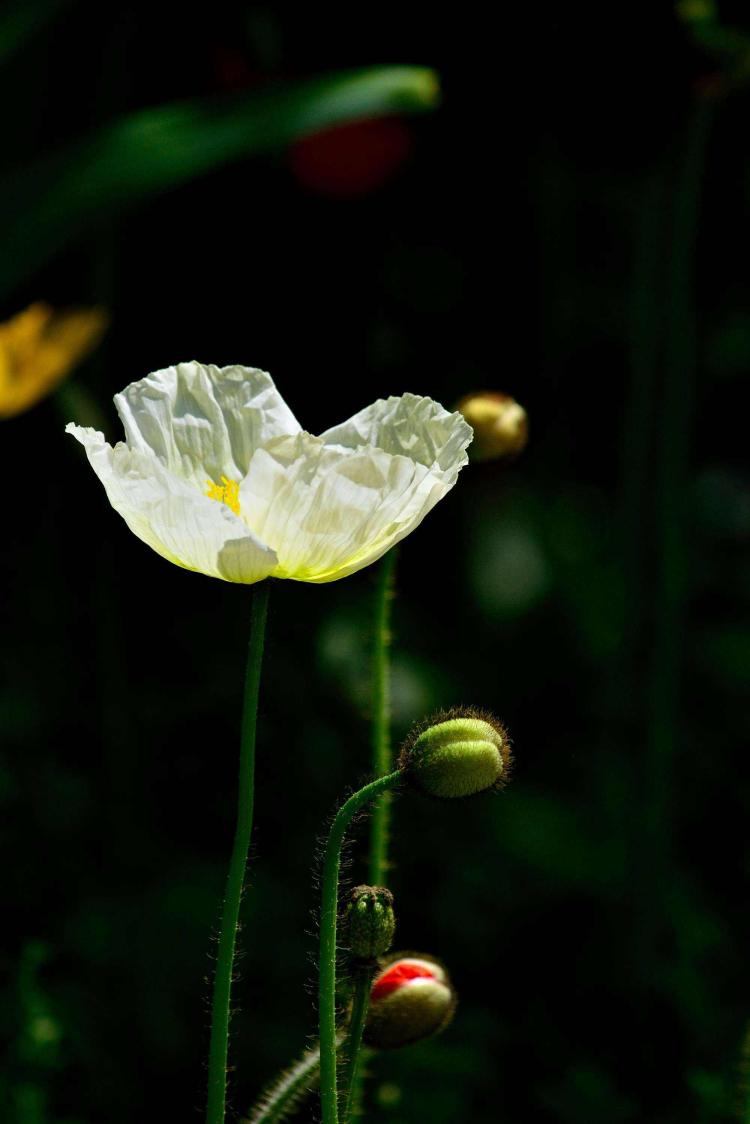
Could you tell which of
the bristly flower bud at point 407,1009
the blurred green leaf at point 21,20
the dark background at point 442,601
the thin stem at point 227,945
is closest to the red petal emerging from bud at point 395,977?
the bristly flower bud at point 407,1009

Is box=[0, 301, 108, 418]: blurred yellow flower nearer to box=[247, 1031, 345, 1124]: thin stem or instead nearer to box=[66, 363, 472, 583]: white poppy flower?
box=[66, 363, 472, 583]: white poppy flower

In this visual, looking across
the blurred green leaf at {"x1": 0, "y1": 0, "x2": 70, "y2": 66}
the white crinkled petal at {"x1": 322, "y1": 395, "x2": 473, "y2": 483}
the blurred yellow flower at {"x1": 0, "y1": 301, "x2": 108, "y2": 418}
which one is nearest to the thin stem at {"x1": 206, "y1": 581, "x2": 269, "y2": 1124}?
the white crinkled petal at {"x1": 322, "y1": 395, "x2": 473, "y2": 483}

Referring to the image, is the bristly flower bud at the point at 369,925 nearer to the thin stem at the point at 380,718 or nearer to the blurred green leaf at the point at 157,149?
the thin stem at the point at 380,718

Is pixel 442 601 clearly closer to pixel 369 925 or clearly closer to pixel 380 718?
pixel 380 718

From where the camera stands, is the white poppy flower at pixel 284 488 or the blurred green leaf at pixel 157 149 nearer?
the white poppy flower at pixel 284 488

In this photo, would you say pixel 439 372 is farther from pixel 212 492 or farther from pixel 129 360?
pixel 212 492

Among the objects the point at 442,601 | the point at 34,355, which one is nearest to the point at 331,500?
the point at 34,355
